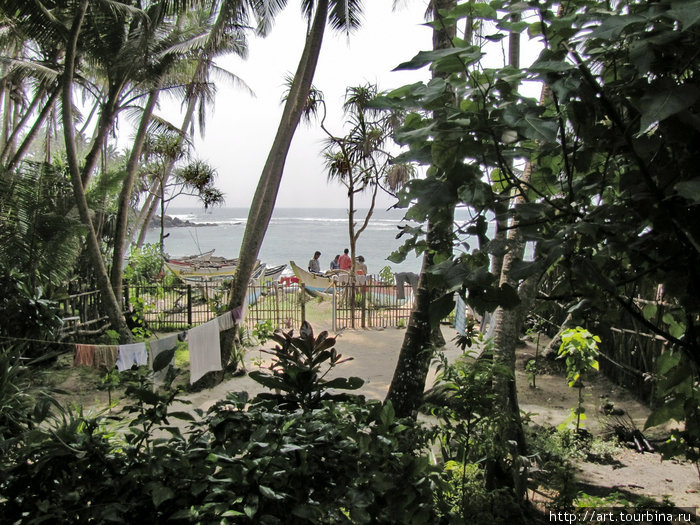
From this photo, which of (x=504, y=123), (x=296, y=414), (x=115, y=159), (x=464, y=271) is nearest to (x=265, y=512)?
(x=296, y=414)

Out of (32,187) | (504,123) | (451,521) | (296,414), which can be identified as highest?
(32,187)

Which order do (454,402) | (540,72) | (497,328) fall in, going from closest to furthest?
(540,72)
(454,402)
(497,328)

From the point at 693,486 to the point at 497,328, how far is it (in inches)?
74.0

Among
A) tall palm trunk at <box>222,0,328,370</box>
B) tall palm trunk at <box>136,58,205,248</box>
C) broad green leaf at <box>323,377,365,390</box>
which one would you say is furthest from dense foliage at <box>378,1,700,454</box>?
tall palm trunk at <box>136,58,205,248</box>

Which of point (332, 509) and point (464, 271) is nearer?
point (464, 271)

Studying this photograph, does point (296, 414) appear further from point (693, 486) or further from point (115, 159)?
point (115, 159)

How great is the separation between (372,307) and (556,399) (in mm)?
5819

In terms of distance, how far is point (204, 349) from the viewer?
702 centimetres

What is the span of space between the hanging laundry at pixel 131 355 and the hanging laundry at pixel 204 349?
2.26 feet

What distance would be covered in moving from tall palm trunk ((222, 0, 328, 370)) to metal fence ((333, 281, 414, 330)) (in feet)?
11.4

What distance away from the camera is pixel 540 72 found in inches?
37.2

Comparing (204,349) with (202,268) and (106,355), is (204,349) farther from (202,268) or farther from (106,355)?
(202,268)

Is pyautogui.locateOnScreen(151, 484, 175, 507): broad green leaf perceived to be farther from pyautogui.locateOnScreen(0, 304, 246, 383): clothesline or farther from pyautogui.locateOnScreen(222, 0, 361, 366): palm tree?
Result: pyautogui.locateOnScreen(222, 0, 361, 366): palm tree

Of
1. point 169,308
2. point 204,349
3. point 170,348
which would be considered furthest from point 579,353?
point 169,308
